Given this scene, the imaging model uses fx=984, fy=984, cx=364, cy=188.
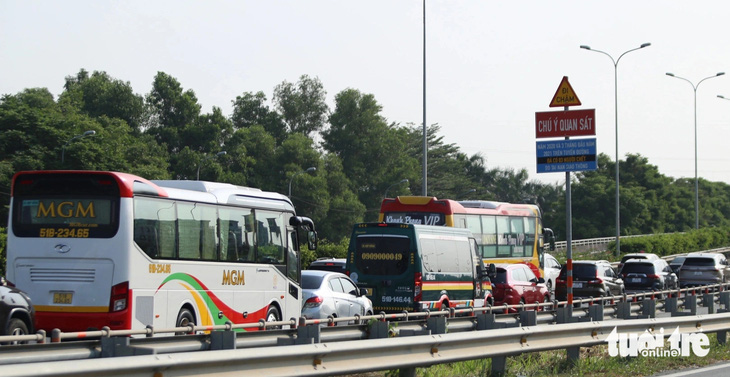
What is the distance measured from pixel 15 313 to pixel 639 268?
2730 centimetres

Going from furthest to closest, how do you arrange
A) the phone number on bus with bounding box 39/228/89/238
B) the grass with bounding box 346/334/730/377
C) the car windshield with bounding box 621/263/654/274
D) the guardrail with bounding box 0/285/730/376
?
the car windshield with bounding box 621/263/654/274 → the phone number on bus with bounding box 39/228/89/238 → the grass with bounding box 346/334/730/377 → the guardrail with bounding box 0/285/730/376

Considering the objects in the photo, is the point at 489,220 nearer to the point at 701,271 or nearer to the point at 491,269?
the point at 491,269

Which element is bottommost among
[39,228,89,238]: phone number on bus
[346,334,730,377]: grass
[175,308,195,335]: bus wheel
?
[346,334,730,377]: grass

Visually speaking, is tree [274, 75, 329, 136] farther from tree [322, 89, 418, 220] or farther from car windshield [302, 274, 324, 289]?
car windshield [302, 274, 324, 289]

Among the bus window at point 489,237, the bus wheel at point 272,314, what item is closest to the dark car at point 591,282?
the bus window at point 489,237

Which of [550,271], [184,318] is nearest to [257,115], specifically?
[550,271]

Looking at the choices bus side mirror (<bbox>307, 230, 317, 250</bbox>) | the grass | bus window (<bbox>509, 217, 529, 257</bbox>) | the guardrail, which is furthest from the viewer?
bus window (<bbox>509, 217, 529, 257</bbox>)

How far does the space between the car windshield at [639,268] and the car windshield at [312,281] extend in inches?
739

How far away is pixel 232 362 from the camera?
7820 millimetres

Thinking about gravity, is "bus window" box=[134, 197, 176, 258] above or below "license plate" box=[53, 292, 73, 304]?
above

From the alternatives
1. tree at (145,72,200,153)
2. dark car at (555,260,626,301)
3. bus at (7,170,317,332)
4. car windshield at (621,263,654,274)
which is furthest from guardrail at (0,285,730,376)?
tree at (145,72,200,153)

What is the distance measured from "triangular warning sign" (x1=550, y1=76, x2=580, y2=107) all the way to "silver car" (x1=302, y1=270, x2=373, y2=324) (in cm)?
604

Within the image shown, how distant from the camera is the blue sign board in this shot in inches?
709

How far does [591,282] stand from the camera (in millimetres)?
32469
